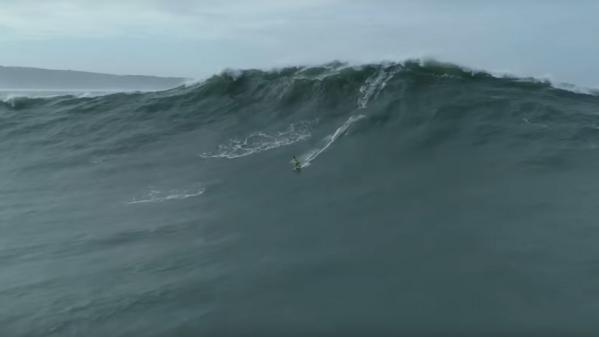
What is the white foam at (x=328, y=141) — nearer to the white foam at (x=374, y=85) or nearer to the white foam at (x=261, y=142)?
the white foam at (x=261, y=142)

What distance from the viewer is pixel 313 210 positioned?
15805 millimetres

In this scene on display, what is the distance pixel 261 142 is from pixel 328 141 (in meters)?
2.67

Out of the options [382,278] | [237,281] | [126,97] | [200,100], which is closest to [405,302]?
[382,278]

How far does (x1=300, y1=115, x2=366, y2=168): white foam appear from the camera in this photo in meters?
19.5

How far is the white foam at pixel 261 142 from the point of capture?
20750 mm

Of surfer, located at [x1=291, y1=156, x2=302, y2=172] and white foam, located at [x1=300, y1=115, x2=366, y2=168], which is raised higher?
white foam, located at [x1=300, y1=115, x2=366, y2=168]

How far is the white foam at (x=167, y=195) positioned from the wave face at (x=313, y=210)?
3.3 inches

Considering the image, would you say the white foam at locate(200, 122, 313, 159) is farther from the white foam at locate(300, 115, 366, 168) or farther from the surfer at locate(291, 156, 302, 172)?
the surfer at locate(291, 156, 302, 172)

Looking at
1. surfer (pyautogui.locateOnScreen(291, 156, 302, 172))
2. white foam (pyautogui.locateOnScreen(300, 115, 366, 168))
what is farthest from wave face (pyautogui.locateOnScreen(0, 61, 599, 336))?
surfer (pyautogui.locateOnScreen(291, 156, 302, 172))

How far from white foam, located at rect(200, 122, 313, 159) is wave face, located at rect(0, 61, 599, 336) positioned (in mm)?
121

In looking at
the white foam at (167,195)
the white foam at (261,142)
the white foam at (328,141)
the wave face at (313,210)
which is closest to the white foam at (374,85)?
the wave face at (313,210)

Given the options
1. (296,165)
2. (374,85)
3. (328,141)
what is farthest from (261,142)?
(374,85)

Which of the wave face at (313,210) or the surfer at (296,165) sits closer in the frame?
the wave face at (313,210)

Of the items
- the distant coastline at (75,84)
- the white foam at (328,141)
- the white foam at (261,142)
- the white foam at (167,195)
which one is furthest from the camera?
the distant coastline at (75,84)
